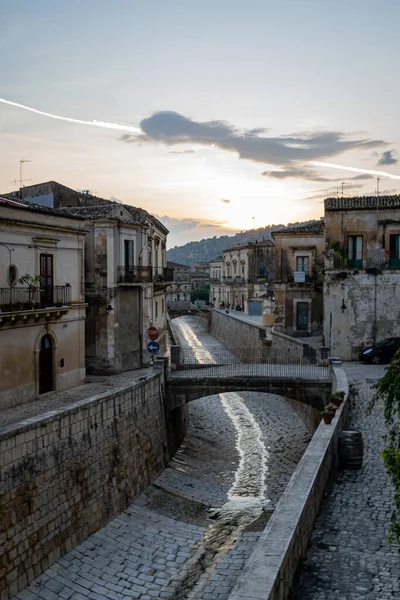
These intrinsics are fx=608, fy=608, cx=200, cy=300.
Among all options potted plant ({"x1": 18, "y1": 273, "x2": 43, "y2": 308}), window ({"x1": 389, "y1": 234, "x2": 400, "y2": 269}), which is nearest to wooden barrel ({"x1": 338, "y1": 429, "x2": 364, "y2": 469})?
potted plant ({"x1": 18, "y1": 273, "x2": 43, "y2": 308})

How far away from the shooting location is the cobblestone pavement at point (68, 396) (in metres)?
19.9

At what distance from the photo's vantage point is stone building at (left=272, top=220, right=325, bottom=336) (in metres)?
39.0

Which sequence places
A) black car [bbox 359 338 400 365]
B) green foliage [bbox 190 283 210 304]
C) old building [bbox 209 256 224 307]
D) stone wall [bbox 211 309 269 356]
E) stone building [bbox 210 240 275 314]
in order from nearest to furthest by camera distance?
black car [bbox 359 338 400 365]
stone wall [bbox 211 309 269 356]
stone building [bbox 210 240 275 314]
old building [bbox 209 256 224 307]
green foliage [bbox 190 283 210 304]

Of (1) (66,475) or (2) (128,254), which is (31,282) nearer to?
(2) (128,254)

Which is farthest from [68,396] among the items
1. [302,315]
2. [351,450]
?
[302,315]

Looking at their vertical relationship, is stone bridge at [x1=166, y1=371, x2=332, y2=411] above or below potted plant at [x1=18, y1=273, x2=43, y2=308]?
below

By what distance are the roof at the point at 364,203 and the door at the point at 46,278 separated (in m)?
15.7

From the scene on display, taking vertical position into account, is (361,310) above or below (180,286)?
below

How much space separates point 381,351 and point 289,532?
2088 cm

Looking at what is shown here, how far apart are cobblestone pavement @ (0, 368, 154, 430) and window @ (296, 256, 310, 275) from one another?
1448 centimetres

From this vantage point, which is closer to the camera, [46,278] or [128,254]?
[46,278]

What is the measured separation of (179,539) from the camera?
55.8 feet

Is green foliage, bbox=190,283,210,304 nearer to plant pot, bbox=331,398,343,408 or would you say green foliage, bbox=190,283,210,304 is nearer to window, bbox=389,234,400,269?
window, bbox=389,234,400,269

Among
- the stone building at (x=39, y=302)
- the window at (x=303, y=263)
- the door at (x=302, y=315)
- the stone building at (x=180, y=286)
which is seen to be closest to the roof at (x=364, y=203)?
the window at (x=303, y=263)
